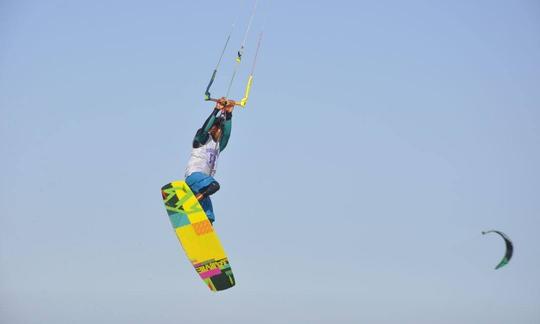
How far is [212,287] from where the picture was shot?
60.4ft

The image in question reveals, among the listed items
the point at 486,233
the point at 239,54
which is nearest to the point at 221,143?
the point at 239,54

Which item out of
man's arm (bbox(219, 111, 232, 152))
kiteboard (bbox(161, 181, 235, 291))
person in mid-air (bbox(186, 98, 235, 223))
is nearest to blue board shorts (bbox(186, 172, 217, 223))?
person in mid-air (bbox(186, 98, 235, 223))

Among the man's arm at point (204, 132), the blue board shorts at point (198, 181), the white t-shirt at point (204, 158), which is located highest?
the man's arm at point (204, 132)

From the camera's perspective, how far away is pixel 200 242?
18516mm

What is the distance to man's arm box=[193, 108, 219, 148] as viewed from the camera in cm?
1816

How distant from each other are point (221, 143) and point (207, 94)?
1.42 metres

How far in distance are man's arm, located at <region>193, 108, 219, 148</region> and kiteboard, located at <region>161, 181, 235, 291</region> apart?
1030 mm

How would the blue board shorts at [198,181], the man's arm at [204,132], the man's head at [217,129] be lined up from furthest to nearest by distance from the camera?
the man's head at [217,129] < the man's arm at [204,132] < the blue board shorts at [198,181]

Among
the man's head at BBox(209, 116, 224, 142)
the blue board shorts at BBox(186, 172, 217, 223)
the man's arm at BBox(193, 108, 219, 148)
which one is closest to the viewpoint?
the blue board shorts at BBox(186, 172, 217, 223)

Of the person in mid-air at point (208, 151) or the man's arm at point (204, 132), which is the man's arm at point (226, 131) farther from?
the man's arm at point (204, 132)

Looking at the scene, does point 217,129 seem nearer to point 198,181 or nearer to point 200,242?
point 198,181

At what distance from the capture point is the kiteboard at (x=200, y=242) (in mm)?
18406

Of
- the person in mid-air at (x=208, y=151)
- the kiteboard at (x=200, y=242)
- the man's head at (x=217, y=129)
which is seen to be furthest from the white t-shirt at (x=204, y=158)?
the kiteboard at (x=200, y=242)

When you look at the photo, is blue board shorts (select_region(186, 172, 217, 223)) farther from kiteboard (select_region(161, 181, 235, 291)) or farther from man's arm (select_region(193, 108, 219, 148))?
man's arm (select_region(193, 108, 219, 148))
